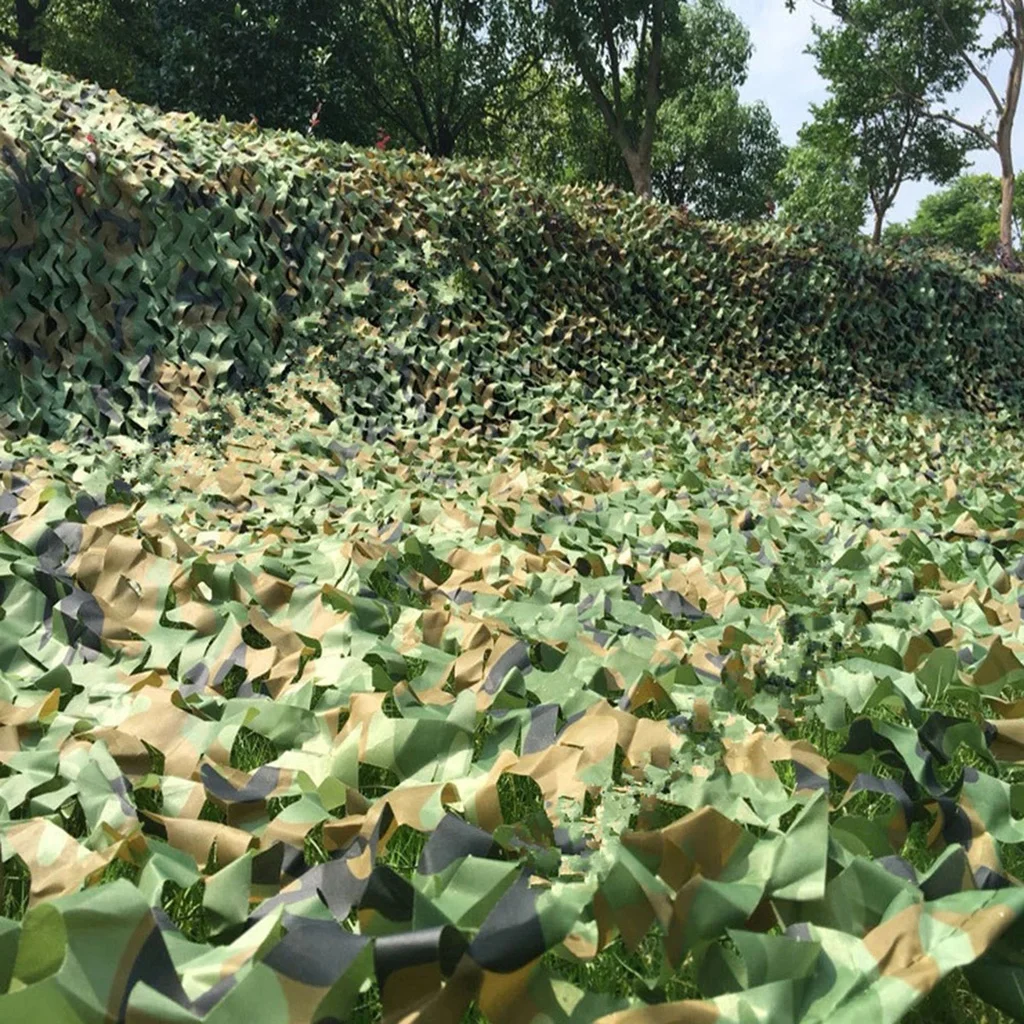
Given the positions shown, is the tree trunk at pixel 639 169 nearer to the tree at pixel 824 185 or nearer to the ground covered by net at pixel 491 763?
the tree at pixel 824 185

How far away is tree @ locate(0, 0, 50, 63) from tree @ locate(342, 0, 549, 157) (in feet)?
21.9

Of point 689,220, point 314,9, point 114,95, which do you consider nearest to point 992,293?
point 689,220

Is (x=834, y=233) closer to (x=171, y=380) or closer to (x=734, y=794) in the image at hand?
(x=171, y=380)

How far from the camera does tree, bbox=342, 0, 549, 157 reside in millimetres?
18375

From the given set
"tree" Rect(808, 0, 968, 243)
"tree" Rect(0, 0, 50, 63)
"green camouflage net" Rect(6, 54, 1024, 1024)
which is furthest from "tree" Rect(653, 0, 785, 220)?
"green camouflage net" Rect(6, 54, 1024, 1024)

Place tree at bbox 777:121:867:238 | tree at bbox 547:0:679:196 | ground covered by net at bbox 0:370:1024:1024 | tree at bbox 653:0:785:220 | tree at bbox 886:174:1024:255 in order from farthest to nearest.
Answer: tree at bbox 886:174:1024:255 → tree at bbox 653:0:785:220 → tree at bbox 777:121:867:238 → tree at bbox 547:0:679:196 → ground covered by net at bbox 0:370:1024:1024

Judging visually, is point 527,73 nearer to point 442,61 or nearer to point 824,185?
point 442,61

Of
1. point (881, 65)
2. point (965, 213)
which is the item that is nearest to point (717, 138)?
point (881, 65)

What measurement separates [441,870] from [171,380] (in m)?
4.56

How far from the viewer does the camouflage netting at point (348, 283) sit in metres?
5.30

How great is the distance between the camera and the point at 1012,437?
856 cm

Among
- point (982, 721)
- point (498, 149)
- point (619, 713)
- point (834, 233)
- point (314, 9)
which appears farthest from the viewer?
point (498, 149)

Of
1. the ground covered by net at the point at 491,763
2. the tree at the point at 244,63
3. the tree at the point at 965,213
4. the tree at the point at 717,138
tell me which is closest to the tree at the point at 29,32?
the tree at the point at 244,63

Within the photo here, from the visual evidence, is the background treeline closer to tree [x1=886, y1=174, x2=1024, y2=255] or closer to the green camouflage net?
the green camouflage net
